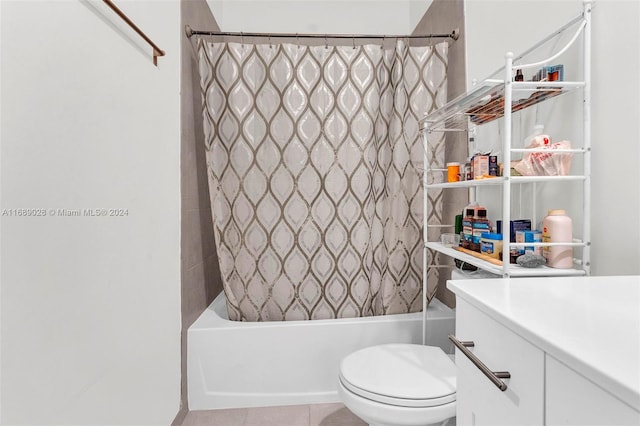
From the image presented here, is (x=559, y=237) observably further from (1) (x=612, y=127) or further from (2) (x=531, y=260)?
(1) (x=612, y=127)

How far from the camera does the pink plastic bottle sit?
1047 millimetres

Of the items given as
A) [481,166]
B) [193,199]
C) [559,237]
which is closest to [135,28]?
[193,199]

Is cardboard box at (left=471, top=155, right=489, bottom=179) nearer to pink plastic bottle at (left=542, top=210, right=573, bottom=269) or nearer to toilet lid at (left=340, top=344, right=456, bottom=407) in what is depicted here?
pink plastic bottle at (left=542, top=210, right=573, bottom=269)

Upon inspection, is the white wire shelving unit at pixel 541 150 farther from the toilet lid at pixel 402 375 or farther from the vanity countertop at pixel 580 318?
the toilet lid at pixel 402 375

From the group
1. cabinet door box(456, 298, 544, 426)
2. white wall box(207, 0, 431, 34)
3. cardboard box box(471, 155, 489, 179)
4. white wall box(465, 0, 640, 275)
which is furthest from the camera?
white wall box(207, 0, 431, 34)

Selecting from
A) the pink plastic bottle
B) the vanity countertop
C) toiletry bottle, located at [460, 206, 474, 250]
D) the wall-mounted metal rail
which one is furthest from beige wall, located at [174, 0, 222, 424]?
the pink plastic bottle

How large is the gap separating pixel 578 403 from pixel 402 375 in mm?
862

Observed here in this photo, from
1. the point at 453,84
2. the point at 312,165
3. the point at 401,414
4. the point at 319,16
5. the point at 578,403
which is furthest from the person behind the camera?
the point at 319,16

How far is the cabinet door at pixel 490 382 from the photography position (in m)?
0.52

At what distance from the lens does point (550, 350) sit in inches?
18.4

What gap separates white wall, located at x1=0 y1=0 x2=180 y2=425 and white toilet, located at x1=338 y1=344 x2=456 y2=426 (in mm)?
742

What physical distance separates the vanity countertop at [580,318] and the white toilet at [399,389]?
53cm

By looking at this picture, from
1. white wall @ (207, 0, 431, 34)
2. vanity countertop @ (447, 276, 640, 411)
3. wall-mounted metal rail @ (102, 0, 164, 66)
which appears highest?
white wall @ (207, 0, 431, 34)

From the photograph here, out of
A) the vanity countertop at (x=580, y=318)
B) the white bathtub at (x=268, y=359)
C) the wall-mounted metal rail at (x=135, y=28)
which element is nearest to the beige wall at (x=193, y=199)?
the white bathtub at (x=268, y=359)
